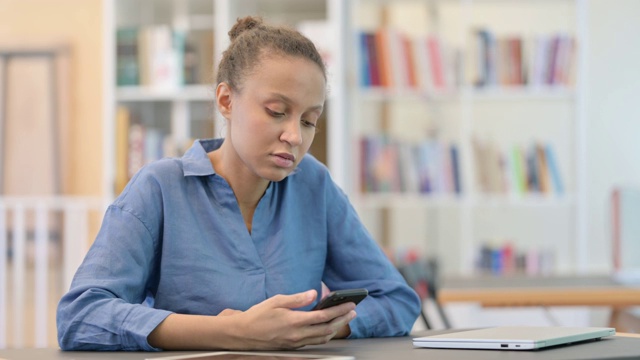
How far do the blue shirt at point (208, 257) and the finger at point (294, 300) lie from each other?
18 centimetres

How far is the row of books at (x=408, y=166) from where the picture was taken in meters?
4.33

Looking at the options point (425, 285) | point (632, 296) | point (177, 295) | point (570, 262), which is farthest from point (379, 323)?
point (570, 262)

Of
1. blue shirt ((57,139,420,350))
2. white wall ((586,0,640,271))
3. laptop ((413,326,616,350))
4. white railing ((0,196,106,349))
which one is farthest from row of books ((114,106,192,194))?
laptop ((413,326,616,350))

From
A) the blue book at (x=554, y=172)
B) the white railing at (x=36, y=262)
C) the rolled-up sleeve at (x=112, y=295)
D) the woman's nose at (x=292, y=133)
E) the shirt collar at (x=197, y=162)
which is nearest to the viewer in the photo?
the rolled-up sleeve at (x=112, y=295)

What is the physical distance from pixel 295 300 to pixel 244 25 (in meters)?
0.59

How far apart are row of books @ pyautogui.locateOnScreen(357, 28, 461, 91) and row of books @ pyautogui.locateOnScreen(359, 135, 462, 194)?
0.84ft

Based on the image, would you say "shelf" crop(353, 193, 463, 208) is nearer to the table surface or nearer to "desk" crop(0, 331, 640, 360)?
the table surface

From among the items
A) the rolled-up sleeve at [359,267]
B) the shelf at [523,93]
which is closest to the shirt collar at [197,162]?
the rolled-up sleeve at [359,267]

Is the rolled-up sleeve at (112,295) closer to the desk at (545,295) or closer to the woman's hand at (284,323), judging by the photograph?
the woman's hand at (284,323)

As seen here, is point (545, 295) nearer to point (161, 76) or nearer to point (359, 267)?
point (359, 267)

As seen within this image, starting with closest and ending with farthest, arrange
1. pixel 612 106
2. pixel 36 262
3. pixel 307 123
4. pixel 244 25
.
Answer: pixel 307 123
pixel 244 25
pixel 612 106
pixel 36 262

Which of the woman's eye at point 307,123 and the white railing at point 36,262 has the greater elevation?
the woman's eye at point 307,123

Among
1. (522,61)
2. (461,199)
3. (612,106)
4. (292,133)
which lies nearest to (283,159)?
(292,133)

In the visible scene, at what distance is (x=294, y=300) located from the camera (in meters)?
1.34
